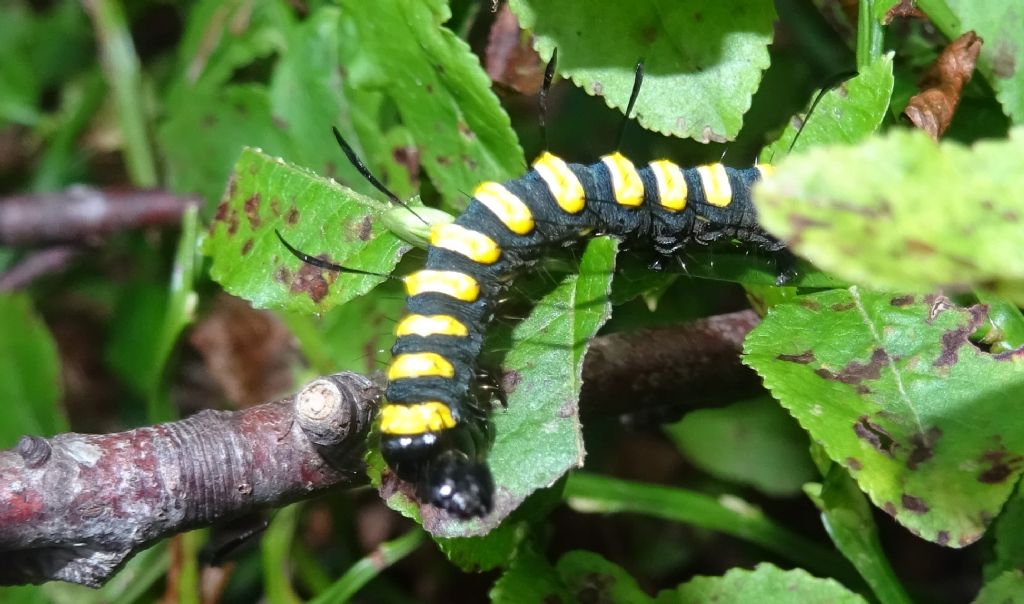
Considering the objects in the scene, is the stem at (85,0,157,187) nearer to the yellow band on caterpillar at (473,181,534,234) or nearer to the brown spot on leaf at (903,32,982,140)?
the yellow band on caterpillar at (473,181,534,234)

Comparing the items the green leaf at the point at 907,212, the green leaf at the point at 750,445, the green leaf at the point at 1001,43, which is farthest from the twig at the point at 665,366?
the green leaf at the point at 907,212

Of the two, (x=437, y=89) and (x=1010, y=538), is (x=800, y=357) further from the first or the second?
(x=437, y=89)

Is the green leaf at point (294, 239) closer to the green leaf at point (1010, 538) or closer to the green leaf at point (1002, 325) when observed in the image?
the green leaf at point (1002, 325)

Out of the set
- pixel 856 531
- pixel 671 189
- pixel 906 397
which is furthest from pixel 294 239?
pixel 856 531

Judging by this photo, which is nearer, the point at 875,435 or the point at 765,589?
the point at 875,435

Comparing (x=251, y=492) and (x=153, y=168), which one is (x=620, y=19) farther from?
(x=153, y=168)

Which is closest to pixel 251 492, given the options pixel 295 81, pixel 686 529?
pixel 295 81
